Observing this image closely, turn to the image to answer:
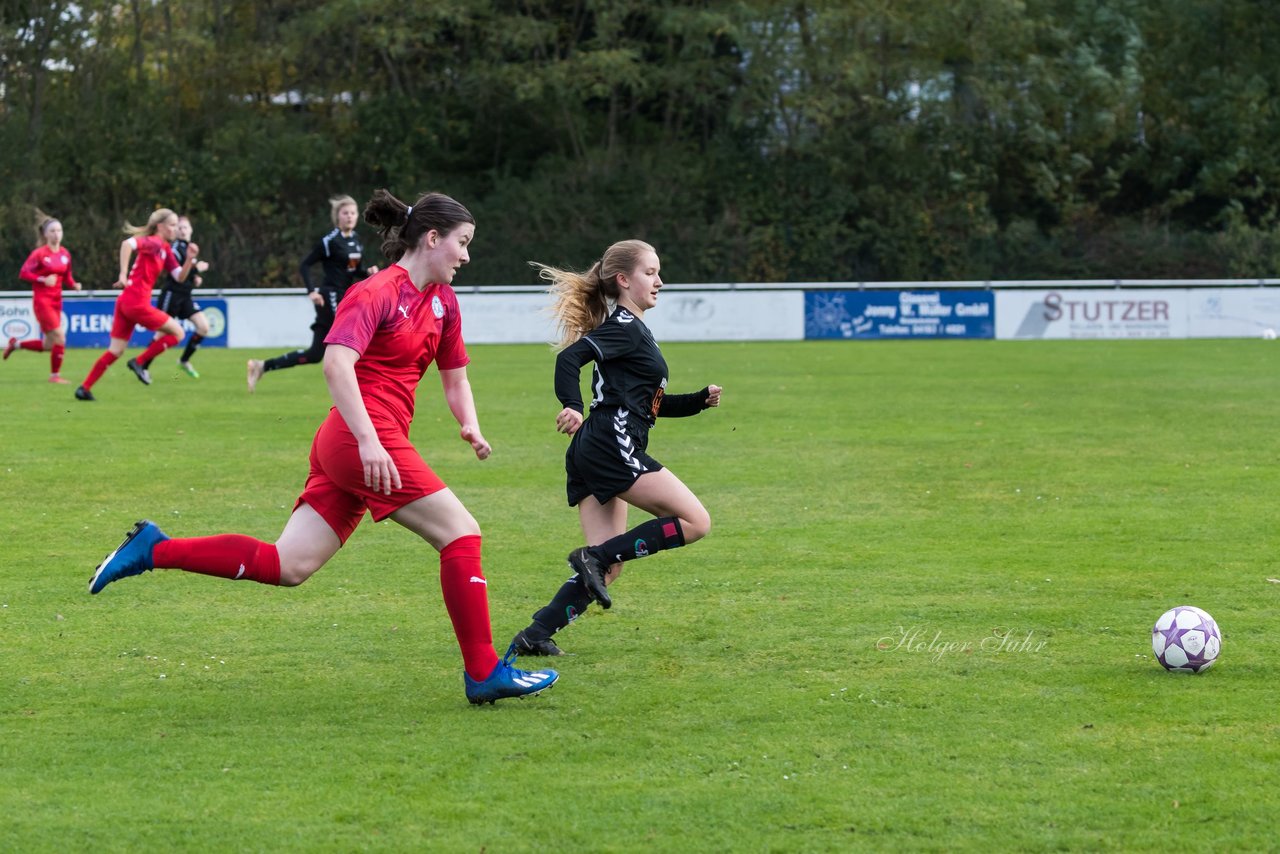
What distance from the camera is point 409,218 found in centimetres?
554

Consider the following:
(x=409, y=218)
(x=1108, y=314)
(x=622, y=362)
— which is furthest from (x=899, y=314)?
(x=409, y=218)

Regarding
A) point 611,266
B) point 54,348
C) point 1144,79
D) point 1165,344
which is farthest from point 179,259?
point 1144,79

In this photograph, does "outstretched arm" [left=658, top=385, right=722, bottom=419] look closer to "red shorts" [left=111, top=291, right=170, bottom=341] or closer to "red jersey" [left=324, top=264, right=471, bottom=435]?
"red jersey" [left=324, top=264, right=471, bottom=435]

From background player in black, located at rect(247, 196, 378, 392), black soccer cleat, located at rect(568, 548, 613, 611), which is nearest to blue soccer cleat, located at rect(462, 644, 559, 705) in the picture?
black soccer cleat, located at rect(568, 548, 613, 611)

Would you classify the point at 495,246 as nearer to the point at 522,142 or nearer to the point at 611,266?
the point at 522,142

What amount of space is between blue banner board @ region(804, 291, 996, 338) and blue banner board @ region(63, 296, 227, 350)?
1094 cm

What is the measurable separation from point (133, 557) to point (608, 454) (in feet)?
5.75

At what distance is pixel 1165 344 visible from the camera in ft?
93.4

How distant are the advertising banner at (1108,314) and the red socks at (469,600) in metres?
26.9

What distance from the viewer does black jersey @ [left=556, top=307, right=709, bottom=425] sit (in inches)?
245

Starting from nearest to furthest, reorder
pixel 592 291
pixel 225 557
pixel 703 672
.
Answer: pixel 225 557 < pixel 703 672 < pixel 592 291

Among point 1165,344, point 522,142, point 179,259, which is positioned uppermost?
point 522,142

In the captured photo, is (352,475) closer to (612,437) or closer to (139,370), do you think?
(612,437)

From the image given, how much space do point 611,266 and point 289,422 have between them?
954 cm
